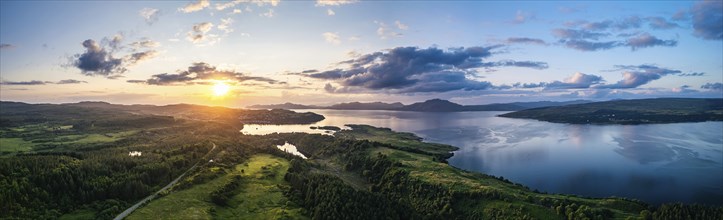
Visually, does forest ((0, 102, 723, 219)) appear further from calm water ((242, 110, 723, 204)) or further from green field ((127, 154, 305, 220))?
calm water ((242, 110, 723, 204))

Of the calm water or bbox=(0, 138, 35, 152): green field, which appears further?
bbox=(0, 138, 35, 152): green field

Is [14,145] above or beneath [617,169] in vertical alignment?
above

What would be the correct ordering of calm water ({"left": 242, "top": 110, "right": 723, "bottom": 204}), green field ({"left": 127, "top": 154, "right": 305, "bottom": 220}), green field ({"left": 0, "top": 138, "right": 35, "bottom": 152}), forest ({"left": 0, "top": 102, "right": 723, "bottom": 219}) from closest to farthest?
forest ({"left": 0, "top": 102, "right": 723, "bottom": 219})
green field ({"left": 127, "top": 154, "right": 305, "bottom": 220})
calm water ({"left": 242, "top": 110, "right": 723, "bottom": 204})
green field ({"left": 0, "top": 138, "right": 35, "bottom": 152})

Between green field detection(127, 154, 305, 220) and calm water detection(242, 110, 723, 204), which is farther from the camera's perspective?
calm water detection(242, 110, 723, 204)

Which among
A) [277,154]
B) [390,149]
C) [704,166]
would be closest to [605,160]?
[704,166]

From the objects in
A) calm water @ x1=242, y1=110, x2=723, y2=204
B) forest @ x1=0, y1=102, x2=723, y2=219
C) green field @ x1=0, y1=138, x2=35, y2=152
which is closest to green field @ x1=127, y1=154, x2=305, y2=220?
forest @ x1=0, y1=102, x2=723, y2=219

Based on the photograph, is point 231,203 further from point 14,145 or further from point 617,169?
point 14,145

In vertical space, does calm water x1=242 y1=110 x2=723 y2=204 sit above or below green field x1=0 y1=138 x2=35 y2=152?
below

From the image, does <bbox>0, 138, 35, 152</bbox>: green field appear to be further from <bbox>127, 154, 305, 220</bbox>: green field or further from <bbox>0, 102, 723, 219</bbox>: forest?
<bbox>127, 154, 305, 220</bbox>: green field

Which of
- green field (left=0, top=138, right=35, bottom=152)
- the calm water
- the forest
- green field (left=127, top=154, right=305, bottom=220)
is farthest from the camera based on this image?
green field (left=0, top=138, right=35, bottom=152)

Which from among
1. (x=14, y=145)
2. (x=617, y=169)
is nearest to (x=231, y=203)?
(x=617, y=169)
